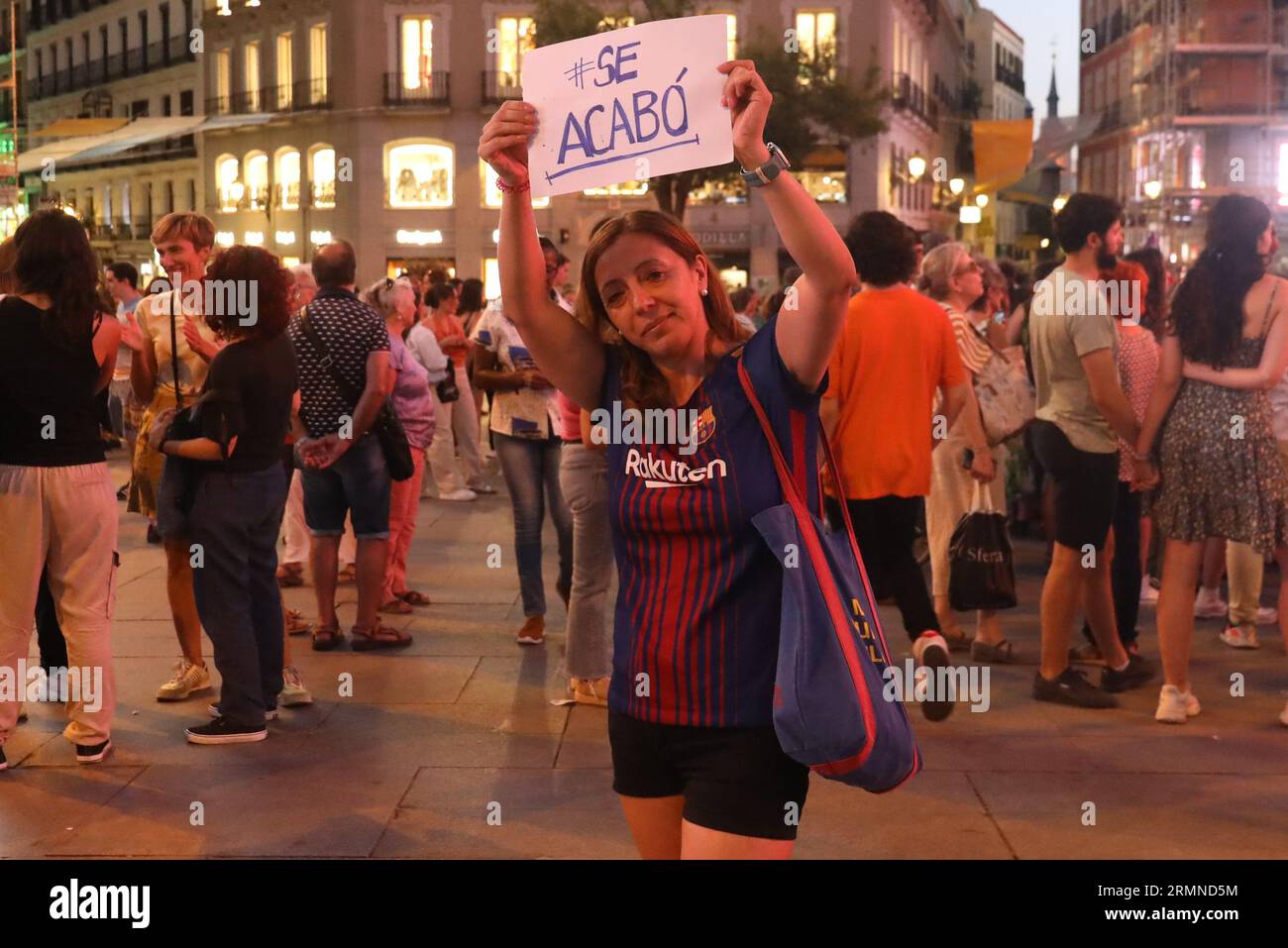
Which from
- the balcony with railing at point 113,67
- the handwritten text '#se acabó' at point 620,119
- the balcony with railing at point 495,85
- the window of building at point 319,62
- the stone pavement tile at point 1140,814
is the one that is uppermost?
the balcony with railing at point 113,67

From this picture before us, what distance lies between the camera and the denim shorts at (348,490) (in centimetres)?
793

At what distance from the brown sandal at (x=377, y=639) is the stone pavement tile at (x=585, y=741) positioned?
5.27 ft

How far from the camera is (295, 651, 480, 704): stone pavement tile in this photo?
715 centimetres

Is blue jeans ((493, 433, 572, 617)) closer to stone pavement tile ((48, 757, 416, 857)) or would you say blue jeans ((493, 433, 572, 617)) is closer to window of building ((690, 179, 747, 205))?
stone pavement tile ((48, 757, 416, 857))

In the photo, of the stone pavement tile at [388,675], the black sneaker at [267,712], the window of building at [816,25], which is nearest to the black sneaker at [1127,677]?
the stone pavement tile at [388,675]

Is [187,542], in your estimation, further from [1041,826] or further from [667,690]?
[667,690]

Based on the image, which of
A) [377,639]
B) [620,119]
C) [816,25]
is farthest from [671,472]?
[816,25]

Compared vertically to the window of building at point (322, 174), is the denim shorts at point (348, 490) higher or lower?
lower

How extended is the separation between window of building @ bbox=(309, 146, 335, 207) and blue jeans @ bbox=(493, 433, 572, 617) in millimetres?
38464

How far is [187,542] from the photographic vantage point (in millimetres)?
6703

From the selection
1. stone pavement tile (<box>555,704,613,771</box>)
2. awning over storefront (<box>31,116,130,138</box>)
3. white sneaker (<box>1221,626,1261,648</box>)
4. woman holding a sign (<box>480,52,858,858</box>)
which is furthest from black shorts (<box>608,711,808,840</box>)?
awning over storefront (<box>31,116,130,138</box>)

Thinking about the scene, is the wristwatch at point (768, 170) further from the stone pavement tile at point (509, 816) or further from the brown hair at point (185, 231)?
the brown hair at point (185, 231)

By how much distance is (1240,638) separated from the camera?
8.07 metres

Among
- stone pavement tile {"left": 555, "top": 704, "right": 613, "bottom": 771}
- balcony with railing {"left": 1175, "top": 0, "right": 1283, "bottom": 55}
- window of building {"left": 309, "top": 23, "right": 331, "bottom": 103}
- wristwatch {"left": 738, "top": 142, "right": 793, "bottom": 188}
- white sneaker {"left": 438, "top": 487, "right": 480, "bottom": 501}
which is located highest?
balcony with railing {"left": 1175, "top": 0, "right": 1283, "bottom": 55}
